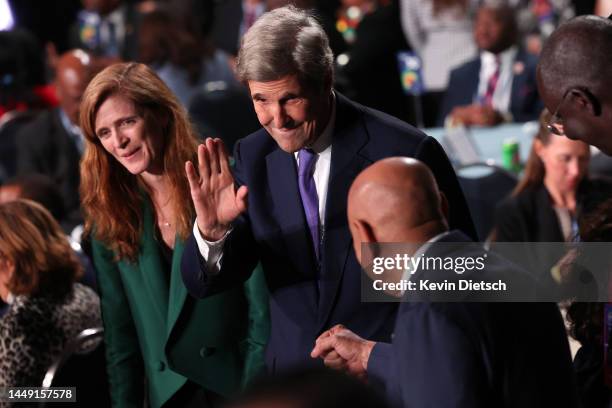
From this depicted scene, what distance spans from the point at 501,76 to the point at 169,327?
13.7 feet

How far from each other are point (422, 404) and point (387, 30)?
5.56 meters

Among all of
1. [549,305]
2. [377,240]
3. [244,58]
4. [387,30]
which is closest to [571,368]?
[549,305]

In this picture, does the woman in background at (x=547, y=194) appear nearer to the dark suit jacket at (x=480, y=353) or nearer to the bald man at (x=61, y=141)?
the dark suit jacket at (x=480, y=353)

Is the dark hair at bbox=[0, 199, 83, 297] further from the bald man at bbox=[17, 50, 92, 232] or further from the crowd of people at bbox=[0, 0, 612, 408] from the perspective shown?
the bald man at bbox=[17, 50, 92, 232]

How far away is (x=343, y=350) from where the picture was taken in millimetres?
2338

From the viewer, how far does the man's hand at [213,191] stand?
2.59m

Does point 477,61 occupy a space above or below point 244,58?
below

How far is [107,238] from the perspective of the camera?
9.62 ft

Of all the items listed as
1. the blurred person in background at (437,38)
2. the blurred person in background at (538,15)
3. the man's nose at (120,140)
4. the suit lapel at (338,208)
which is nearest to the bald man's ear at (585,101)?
the suit lapel at (338,208)

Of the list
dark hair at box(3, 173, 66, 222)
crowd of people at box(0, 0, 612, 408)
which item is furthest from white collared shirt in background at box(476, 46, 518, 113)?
dark hair at box(3, 173, 66, 222)

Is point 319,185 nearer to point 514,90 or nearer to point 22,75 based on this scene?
point 514,90

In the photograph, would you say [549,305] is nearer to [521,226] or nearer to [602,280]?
[602,280]

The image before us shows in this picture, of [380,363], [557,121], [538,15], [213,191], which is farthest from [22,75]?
[380,363]

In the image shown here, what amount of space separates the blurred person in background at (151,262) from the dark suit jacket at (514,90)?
12.5 ft
